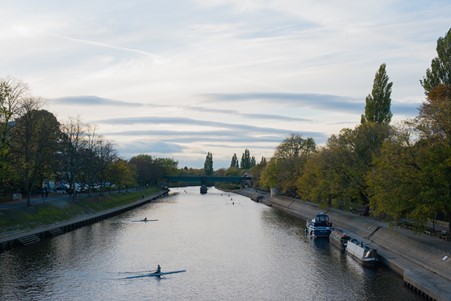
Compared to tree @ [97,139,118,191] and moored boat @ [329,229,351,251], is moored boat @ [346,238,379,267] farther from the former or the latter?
tree @ [97,139,118,191]

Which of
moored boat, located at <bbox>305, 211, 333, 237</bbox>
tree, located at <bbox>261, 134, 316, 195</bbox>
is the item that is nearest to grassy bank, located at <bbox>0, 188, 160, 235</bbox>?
moored boat, located at <bbox>305, 211, 333, 237</bbox>

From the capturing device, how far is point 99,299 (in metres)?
44.5

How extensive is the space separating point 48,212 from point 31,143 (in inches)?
507

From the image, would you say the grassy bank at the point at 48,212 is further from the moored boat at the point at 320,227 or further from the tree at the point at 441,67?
the tree at the point at 441,67

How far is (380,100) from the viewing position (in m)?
102

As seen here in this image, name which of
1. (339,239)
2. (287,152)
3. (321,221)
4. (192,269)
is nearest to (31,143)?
(192,269)

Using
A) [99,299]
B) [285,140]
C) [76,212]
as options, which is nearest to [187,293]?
[99,299]

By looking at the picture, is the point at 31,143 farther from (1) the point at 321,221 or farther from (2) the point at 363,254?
(2) the point at 363,254

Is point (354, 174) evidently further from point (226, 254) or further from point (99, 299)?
point (99, 299)

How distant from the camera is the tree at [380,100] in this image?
10169 cm

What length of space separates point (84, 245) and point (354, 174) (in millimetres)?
44376

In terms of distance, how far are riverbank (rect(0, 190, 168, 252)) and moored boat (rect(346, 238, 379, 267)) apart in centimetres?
4449

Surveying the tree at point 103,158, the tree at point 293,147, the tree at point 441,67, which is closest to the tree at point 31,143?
the tree at point 103,158

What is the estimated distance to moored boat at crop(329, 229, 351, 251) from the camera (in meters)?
71.1
